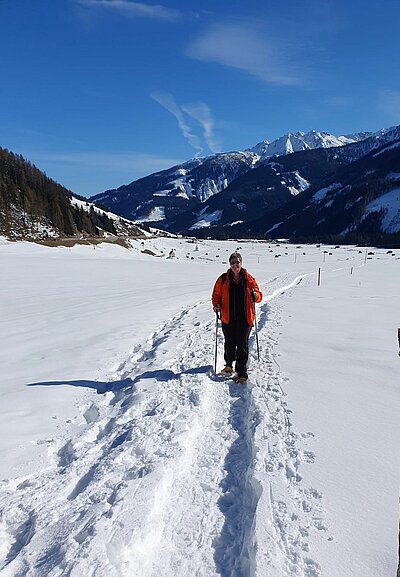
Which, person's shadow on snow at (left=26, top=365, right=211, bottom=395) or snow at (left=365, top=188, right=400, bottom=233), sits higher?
snow at (left=365, top=188, right=400, bottom=233)

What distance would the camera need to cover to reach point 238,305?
7.32 metres

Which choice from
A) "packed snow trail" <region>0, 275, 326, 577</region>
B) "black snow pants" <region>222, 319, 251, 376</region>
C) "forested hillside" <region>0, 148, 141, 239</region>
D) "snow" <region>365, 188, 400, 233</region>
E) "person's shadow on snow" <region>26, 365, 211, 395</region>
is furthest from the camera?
"snow" <region>365, 188, 400, 233</region>

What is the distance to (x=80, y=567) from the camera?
2.94m

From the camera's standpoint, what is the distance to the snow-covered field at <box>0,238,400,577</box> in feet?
10.3

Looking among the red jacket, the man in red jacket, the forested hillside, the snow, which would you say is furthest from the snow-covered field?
the snow

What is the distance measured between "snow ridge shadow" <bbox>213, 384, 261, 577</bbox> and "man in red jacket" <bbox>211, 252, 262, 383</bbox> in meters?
1.75

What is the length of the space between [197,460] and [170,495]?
0.66 metres

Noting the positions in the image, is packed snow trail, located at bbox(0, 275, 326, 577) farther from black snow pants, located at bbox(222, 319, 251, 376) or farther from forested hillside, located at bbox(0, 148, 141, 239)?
forested hillside, located at bbox(0, 148, 141, 239)

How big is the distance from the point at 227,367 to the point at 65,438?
3.24 m

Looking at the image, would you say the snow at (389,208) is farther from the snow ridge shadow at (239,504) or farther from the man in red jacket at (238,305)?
the snow ridge shadow at (239,504)

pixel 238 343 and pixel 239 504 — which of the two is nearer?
pixel 239 504

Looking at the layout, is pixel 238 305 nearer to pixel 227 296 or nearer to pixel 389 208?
pixel 227 296

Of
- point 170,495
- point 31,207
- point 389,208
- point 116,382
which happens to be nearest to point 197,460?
point 170,495

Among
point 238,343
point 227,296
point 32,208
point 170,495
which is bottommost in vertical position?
point 170,495
